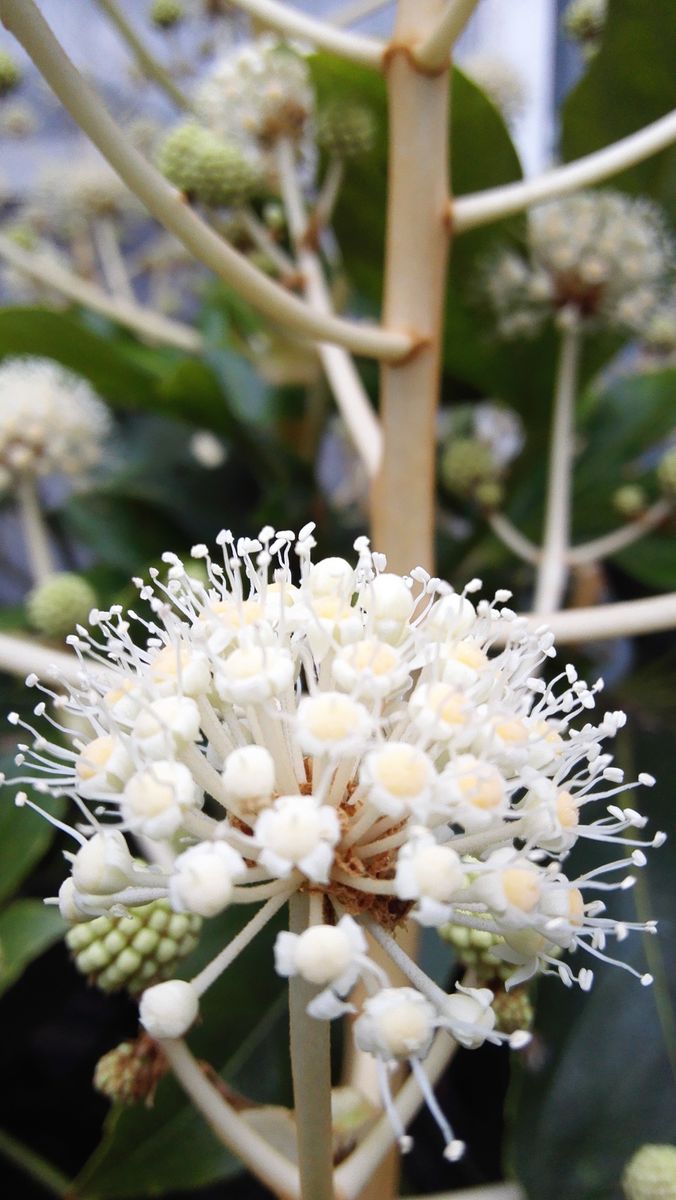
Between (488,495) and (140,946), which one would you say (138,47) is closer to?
(488,495)

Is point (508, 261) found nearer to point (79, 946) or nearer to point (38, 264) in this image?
point (38, 264)

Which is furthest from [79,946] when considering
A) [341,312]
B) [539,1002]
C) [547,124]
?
[547,124]

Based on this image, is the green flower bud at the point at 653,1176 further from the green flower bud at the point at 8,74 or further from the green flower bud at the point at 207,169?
the green flower bud at the point at 8,74

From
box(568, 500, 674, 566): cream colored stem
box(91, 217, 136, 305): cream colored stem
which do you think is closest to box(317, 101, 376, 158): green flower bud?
box(568, 500, 674, 566): cream colored stem

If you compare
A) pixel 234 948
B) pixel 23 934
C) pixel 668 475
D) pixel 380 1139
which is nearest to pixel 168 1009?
pixel 234 948

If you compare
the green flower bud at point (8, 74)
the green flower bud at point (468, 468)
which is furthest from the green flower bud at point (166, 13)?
the green flower bud at point (468, 468)
